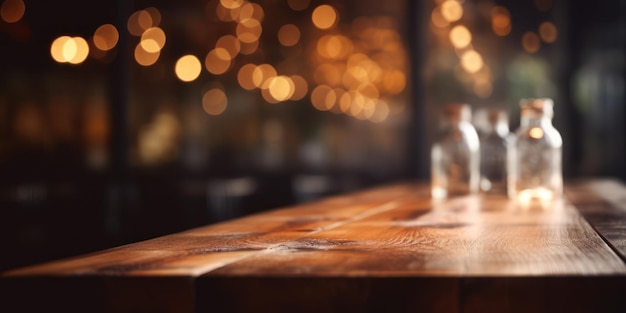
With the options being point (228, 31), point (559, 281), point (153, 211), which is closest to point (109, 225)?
point (153, 211)

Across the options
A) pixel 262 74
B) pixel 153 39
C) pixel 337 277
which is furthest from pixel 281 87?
pixel 337 277

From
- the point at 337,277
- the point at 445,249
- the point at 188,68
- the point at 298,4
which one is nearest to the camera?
the point at 337,277

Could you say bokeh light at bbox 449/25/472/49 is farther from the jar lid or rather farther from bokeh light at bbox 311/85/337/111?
the jar lid

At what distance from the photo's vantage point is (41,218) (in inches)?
144

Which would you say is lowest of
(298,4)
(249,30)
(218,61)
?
(218,61)

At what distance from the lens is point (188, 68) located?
5.02 m

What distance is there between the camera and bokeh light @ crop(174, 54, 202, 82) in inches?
195

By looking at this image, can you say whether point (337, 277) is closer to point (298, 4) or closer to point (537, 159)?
point (537, 159)

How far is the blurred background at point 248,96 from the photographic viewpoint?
12.4 feet

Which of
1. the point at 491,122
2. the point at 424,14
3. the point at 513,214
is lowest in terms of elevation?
the point at 513,214

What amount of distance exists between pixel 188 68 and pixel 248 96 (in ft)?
1.79

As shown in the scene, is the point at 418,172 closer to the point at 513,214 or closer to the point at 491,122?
the point at 491,122

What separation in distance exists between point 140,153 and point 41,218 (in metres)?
0.98

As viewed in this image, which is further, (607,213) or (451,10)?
(451,10)
